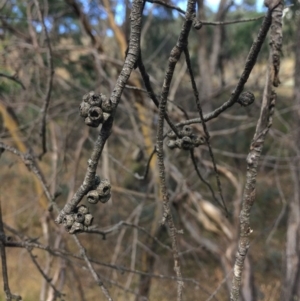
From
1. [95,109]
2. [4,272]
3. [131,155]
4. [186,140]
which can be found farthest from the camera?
[131,155]

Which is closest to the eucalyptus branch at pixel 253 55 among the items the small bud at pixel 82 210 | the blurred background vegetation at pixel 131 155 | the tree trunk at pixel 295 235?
the small bud at pixel 82 210

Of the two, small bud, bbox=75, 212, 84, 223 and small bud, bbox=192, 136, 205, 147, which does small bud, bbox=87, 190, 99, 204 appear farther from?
small bud, bbox=192, 136, 205, 147

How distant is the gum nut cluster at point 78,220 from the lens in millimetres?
564

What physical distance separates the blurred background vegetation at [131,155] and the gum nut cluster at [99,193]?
0.62 meters

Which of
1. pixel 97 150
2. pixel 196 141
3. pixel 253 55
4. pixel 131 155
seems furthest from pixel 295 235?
pixel 97 150

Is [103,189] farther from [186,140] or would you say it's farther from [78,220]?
[186,140]

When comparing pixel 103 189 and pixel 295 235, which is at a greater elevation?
pixel 295 235

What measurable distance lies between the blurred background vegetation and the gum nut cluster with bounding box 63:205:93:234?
61 centimetres

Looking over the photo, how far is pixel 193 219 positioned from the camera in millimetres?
4168

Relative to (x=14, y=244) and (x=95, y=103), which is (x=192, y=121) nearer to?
(x=95, y=103)

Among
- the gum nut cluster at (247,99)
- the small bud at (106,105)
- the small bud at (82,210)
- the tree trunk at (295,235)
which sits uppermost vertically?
the tree trunk at (295,235)

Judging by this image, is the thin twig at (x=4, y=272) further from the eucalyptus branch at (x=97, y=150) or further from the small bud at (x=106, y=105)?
the small bud at (x=106, y=105)

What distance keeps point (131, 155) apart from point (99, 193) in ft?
16.8

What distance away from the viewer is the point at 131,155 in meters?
5.69
